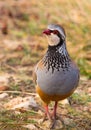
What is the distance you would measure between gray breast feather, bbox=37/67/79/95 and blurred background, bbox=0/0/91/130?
975 millimetres

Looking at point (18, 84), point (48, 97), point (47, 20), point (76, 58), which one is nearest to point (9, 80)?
point (18, 84)

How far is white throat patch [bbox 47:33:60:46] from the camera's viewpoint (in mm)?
4398

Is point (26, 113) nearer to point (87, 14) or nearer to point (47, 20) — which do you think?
point (87, 14)

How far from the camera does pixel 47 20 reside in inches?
340

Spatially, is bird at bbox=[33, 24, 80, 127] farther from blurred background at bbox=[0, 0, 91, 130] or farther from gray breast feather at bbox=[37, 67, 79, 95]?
blurred background at bbox=[0, 0, 91, 130]

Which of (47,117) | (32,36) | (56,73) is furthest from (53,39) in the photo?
(32,36)

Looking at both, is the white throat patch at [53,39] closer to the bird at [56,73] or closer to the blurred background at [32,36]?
the bird at [56,73]

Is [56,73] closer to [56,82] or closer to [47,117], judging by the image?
[56,82]

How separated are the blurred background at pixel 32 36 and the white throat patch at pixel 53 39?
3.88 ft

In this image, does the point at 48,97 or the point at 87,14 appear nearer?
the point at 48,97

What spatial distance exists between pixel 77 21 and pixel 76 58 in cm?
102

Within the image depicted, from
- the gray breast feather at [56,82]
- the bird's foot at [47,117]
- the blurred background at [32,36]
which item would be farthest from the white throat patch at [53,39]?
the blurred background at [32,36]

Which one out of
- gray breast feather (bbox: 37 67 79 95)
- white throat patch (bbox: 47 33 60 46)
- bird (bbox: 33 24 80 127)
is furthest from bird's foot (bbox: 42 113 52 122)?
white throat patch (bbox: 47 33 60 46)

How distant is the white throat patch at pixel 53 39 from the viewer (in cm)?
440
